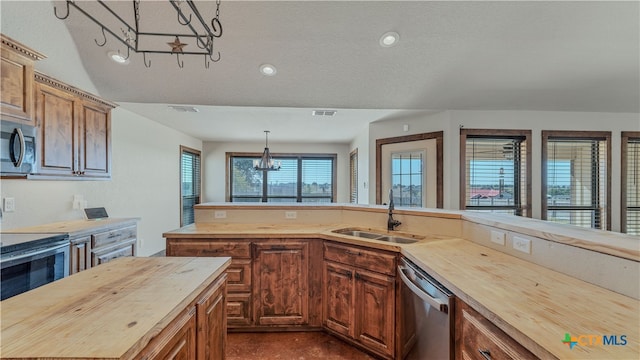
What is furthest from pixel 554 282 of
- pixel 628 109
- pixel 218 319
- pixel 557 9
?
pixel 628 109

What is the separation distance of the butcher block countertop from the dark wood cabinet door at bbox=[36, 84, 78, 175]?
3.08m


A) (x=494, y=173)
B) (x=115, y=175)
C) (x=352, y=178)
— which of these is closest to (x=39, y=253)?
(x=115, y=175)

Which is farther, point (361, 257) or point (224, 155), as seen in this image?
point (224, 155)

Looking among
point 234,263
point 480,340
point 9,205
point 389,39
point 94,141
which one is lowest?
point 234,263

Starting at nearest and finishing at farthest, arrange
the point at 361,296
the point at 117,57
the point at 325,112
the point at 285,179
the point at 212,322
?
1. the point at 212,322
2. the point at 361,296
3. the point at 117,57
4. the point at 325,112
5. the point at 285,179

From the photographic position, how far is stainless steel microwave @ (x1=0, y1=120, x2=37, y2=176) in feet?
6.17

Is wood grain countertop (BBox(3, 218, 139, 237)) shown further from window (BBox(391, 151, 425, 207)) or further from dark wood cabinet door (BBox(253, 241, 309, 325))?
window (BBox(391, 151, 425, 207))

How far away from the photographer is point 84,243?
94.7 inches

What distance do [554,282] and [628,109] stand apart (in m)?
4.25

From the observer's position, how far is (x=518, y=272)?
133 centimetres

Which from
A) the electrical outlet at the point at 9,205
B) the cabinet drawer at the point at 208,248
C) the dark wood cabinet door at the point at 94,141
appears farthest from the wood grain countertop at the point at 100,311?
the dark wood cabinet door at the point at 94,141

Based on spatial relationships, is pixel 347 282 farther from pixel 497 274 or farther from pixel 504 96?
pixel 504 96

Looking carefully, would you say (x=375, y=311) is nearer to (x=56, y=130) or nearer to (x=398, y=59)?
(x=398, y=59)

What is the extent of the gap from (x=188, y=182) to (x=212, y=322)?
5.64m
